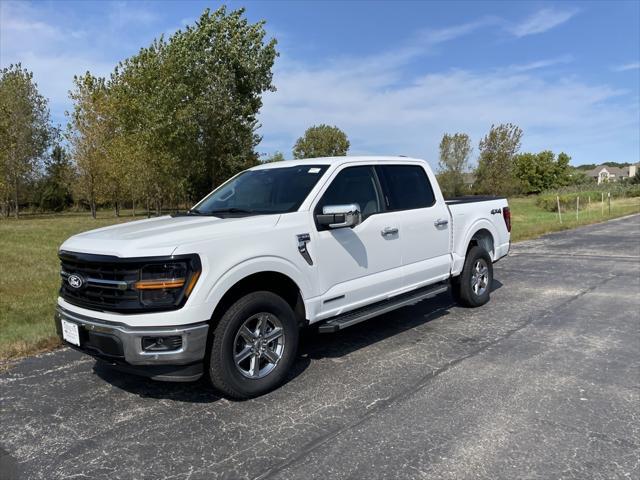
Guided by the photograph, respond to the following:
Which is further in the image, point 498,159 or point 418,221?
point 498,159

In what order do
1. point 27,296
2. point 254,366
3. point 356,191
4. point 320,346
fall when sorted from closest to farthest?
point 254,366 < point 356,191 < point 320,346 < point 27,296

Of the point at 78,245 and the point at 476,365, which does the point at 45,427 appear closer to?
the point at 78,245

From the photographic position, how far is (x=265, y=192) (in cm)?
489

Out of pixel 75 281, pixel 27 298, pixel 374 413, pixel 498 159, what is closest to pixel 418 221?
pixel 374 413

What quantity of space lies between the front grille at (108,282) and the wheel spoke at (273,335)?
84 centimetres

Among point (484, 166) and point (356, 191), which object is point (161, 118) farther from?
point (484, 166)

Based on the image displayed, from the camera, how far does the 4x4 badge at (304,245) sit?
13.7 feet

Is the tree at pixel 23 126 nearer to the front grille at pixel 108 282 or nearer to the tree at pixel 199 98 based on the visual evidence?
the tree at pixel 199 98

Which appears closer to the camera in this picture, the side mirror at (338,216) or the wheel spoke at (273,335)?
the wheel spoke at (273,335)

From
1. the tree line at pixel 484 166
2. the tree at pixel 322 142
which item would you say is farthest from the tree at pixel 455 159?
the tree at pixel 322 142

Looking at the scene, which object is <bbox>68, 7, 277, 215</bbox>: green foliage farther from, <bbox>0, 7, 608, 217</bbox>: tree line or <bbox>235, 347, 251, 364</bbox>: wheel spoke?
<bbox>235, 347, 251, 364</bbox>: wheel spoke

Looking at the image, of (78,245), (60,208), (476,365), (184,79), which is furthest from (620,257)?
(60,208)

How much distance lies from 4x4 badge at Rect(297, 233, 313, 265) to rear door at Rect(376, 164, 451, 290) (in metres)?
1.31

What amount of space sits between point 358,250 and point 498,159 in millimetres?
53193
